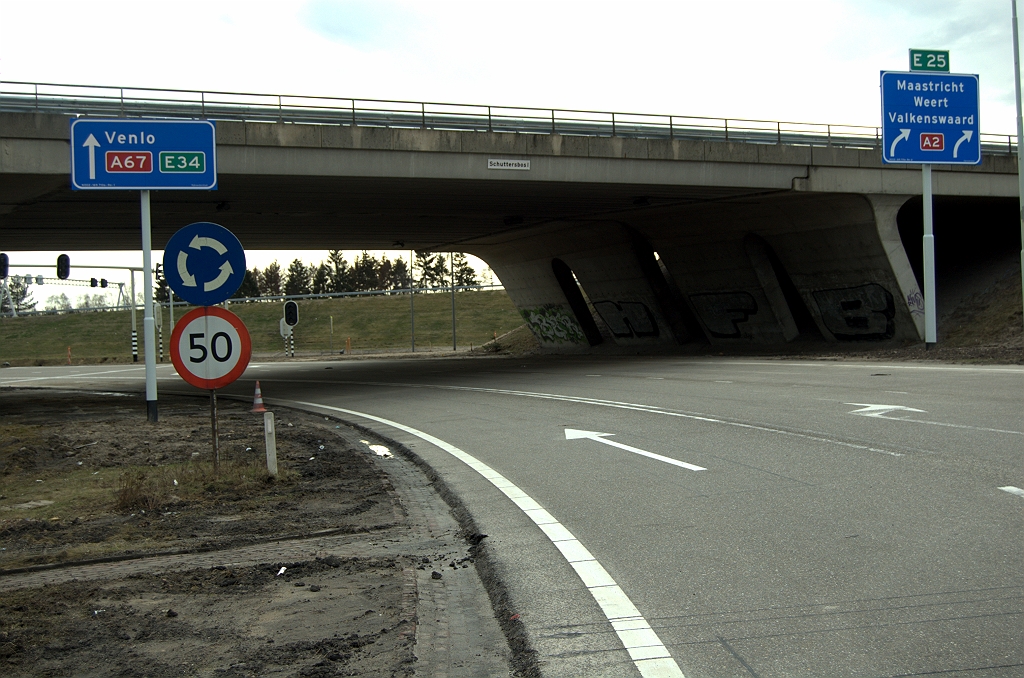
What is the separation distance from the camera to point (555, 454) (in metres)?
9.75

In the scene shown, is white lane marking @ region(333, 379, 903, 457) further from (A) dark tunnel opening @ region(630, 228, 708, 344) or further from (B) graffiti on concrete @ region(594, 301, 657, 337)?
(B) graffiti on concrete @ region(594, 301, 657, 337)

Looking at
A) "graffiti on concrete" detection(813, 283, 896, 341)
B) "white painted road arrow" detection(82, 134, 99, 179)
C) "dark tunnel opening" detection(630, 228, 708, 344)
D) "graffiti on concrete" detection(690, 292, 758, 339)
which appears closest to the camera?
"white painted road arrow" detection(82, 134, 99, 179)

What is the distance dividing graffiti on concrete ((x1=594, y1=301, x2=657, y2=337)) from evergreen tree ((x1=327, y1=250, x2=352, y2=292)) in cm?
7929

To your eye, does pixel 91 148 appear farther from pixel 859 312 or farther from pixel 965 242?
pixel 965 242

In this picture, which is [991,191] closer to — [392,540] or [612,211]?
[612,211]

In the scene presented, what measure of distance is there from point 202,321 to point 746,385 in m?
10.9

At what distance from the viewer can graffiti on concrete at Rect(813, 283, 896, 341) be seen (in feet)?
87.4

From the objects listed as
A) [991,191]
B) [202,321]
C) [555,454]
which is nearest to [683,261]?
[991,191]

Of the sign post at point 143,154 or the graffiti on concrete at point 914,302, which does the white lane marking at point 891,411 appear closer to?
the sign post at point 143,154

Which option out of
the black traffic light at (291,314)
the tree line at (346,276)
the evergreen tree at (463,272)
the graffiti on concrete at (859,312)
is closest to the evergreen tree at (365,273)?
the tree line at (346,276)

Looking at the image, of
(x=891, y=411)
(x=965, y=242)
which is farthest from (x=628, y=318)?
(x=891, y=411)

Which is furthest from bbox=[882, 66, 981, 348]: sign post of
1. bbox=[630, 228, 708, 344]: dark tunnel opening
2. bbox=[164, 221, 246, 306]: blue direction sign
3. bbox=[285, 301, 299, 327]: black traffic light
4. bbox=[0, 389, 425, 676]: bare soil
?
bbox=[285, 301, 299, 327]: black traffic light

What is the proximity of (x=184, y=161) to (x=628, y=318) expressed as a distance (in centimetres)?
2451

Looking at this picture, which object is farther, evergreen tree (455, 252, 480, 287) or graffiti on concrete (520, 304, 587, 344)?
evergreen tree (455, 252, 480, 287)
